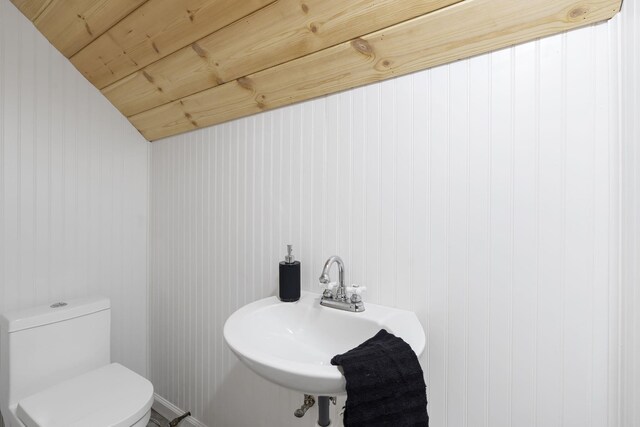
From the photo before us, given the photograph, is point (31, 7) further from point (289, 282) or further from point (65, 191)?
point (289, 282)

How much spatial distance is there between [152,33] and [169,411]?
2.01m

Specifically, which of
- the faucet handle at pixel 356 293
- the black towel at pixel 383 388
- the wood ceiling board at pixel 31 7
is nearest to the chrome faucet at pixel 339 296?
the faucet handle at pixel 356 293

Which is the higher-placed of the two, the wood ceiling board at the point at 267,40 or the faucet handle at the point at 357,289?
the wood ceiling board at the point at 267,40

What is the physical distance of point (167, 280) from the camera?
1976 mm

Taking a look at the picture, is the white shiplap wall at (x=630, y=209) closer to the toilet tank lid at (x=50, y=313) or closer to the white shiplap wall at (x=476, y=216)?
the white shiplap wall at (x=476, y=216)

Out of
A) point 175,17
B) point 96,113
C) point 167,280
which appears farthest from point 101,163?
point 175,17

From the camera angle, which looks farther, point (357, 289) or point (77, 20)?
point (77, 20)

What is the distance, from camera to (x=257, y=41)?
3.97 ft

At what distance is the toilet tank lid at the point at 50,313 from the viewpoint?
1.43m

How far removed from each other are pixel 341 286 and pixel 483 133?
2.13 ft

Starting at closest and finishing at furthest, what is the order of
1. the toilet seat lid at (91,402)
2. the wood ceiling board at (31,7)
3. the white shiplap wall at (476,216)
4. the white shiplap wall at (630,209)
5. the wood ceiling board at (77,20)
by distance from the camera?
the white shiplap wall at (630,209) → the white shiplap wall at (476,216) → the toilet seat lid at (91,402) → the wood ceiling board at (77,20) → the wood ceiling board at (31,7)

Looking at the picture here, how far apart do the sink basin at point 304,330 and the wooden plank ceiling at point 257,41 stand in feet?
2.58

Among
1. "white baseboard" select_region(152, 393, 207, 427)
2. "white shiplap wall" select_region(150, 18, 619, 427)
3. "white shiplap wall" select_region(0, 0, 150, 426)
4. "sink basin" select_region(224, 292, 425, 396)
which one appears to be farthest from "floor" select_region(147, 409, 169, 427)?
"sink basin" select_region(224, 292, 425, 396)

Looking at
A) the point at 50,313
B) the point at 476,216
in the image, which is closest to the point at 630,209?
the point at 476,216
